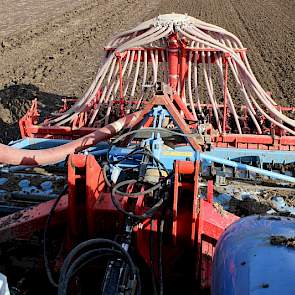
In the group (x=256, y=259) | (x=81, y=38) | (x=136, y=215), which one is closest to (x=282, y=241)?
(x=256, y=259)

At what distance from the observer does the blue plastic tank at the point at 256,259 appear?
2428mm

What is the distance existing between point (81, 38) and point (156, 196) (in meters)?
12.8

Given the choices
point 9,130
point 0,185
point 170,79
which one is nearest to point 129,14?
point 9,130

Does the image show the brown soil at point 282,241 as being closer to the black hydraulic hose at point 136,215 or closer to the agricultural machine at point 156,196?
the agricultural machine at point 156,196

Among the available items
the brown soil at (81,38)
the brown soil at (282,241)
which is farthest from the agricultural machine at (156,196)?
the brown soil at (81,38)

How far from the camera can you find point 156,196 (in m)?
3.89

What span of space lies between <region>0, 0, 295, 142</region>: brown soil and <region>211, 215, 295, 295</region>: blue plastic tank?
6170mm

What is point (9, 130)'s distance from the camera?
345 inches

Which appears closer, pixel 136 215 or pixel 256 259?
pixel 256 259

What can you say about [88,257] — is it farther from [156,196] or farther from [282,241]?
[282,241]

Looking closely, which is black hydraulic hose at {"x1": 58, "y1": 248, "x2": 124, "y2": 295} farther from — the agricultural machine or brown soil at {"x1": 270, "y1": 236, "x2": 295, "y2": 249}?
brown soil at {"x1": 270, "y1": 236, "x2": 295, "y2": 249}

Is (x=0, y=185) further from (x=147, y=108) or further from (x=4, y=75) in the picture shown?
(x=4, y=75)

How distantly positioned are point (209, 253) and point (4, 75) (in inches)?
367

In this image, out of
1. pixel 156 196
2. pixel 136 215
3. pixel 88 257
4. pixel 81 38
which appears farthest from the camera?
pixel 81 38
